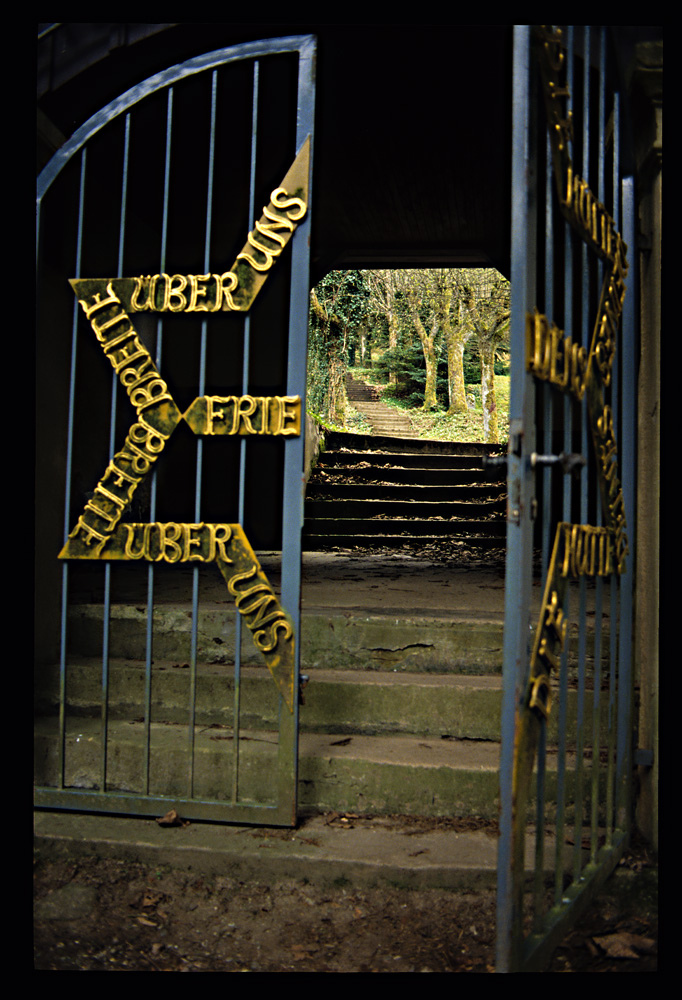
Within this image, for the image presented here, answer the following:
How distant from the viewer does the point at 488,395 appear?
68.2 ft

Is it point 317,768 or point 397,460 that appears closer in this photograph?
point 317,768

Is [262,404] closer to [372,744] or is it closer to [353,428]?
[372,744]

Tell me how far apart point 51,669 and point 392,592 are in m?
2.10

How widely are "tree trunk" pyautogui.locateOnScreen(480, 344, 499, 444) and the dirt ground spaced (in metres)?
18.5

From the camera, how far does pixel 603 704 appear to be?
337 cm

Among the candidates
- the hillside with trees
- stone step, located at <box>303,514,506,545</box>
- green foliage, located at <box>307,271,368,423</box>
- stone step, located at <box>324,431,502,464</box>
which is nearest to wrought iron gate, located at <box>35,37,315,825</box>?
stone step, located at <box>303,514,506,545</box>

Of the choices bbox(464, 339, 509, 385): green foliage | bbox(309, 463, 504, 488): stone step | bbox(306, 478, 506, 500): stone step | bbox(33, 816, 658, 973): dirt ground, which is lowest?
bbox(33, 816, 658, 973): dirt ground

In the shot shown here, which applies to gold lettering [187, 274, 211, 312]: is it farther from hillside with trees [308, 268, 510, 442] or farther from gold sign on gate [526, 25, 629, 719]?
hillside with trees [308, 268, 510, 442]

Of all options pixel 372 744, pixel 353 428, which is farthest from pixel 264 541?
pixel 353 428

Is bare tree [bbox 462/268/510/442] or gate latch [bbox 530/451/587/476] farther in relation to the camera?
bare tree [bbox 462/268/510/442]

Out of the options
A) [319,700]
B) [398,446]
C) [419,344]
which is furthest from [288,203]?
[419,344]

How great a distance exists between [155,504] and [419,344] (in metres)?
25.7

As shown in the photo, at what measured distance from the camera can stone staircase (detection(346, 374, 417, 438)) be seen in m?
23.6

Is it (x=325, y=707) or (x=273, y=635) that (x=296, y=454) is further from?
(x=325, y=707)
